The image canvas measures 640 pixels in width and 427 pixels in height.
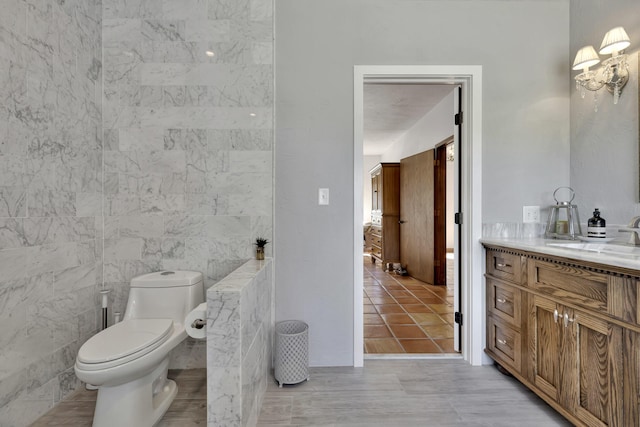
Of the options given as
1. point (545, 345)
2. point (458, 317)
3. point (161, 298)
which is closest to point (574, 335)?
point (545, 345)

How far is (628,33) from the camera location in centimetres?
175

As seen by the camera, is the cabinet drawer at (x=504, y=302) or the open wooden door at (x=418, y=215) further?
the open wooden door at (x=418, y=215)

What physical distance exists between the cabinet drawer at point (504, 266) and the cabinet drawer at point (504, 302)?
0.06 metres

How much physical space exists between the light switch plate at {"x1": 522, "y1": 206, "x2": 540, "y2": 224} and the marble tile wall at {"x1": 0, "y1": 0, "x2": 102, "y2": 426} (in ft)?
9.87

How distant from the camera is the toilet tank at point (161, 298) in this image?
6.06 feet

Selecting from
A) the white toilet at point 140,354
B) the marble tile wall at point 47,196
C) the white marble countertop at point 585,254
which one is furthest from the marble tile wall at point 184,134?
the white marble countertop at point 585,254

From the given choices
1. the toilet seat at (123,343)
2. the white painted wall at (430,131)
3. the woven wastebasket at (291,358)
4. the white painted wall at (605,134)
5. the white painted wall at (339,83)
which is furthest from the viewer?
the white painted wall at (430,131)

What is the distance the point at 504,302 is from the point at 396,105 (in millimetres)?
3138

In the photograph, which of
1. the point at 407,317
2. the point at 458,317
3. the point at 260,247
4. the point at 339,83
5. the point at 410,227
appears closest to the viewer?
the point at 260,247

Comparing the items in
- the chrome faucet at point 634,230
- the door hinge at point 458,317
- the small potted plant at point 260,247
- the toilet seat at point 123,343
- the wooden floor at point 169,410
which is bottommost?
the wooden floor at point 169,410

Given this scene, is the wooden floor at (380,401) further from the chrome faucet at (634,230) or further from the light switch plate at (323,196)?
the light switch plate at (323,196)

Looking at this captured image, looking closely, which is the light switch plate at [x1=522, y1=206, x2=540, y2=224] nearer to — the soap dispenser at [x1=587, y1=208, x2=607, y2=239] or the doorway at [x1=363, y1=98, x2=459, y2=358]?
the soap dispenser at [x1=587, y1=208, x2=607, y2=239]

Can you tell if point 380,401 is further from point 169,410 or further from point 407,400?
point 169,410

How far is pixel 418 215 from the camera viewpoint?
4570 mm
